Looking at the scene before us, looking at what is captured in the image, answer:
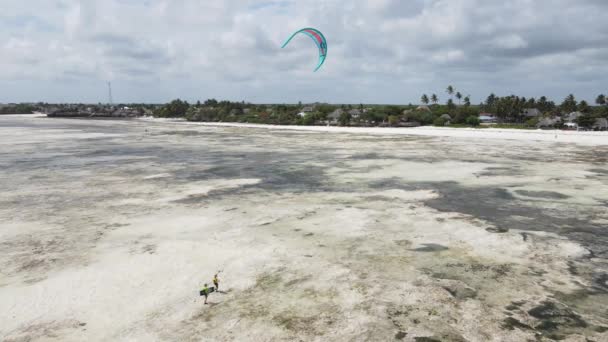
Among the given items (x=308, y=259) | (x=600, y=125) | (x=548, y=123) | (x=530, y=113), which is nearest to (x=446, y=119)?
(x=548, y=123)

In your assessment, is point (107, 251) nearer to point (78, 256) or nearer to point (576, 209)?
point (78, 256)

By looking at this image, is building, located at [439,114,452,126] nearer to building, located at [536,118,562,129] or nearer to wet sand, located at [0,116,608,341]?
building, located at [536,118,562,129]

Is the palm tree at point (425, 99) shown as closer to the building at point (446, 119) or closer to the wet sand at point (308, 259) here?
the building at point (446, 119)

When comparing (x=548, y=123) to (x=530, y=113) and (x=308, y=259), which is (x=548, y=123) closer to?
(x=530, y=113)

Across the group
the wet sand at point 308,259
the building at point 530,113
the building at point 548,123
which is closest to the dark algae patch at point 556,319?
the wet sand at point 308,259

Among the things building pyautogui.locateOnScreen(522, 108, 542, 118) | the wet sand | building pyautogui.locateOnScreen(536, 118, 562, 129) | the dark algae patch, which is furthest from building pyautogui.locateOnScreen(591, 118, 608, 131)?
the dark algae patch

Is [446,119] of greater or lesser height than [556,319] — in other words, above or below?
above

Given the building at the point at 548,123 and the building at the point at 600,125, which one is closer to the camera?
the building at the point at 600,125

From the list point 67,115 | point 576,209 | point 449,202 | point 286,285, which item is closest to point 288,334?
point 286,285

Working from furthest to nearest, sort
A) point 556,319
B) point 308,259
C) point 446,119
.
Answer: point 446,119 → point 308,259 → point 556,319

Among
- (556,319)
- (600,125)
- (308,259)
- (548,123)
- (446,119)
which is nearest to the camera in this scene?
(556,319)
